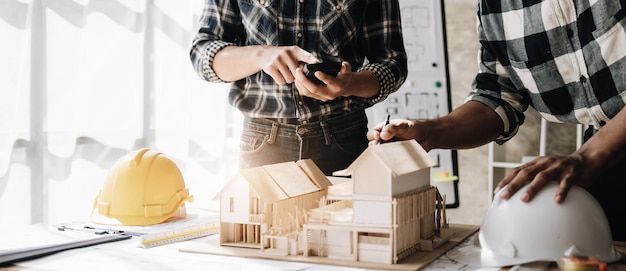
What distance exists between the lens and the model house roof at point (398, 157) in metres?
1.24

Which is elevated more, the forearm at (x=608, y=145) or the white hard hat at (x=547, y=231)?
the forearm at (x=608, y=145)

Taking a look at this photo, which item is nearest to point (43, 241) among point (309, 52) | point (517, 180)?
point (309, 52)

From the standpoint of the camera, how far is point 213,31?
196 cm

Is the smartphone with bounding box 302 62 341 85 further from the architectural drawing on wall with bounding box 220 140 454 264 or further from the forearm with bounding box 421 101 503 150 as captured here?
the forearm with bounding box 421 101 503 150

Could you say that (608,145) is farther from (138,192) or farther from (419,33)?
(419,33)

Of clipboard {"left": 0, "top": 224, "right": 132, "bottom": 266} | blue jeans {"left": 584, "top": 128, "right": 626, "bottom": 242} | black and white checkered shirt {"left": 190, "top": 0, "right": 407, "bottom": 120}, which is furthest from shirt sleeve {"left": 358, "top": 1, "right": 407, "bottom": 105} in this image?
clipboard {"left": 0, "top": 224, "right": 132, "bottom": 266}

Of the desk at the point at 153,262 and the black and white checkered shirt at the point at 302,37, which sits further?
the black and white checkered shirt at the point at 302,37

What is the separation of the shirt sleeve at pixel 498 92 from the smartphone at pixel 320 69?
567mm

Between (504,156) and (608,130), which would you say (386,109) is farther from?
(608,130)

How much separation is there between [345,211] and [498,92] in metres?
0.82

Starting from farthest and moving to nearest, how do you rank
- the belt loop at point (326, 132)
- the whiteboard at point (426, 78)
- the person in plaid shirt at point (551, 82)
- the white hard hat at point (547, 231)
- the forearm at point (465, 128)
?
the whiteboard at point (426, 78) < the belt loop at point (326, 132) < the forearm at point (465, 128) < the person in plaid shirt at point (551, 82) < the white hard hat at point (547, 231)

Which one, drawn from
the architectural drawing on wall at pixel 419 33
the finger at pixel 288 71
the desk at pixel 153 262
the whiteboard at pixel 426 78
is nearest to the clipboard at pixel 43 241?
the desk at pixel 153 262

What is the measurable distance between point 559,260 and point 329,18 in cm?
99

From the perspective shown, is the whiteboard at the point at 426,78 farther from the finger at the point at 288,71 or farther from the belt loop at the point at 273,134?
the finger at the point at 288,71
